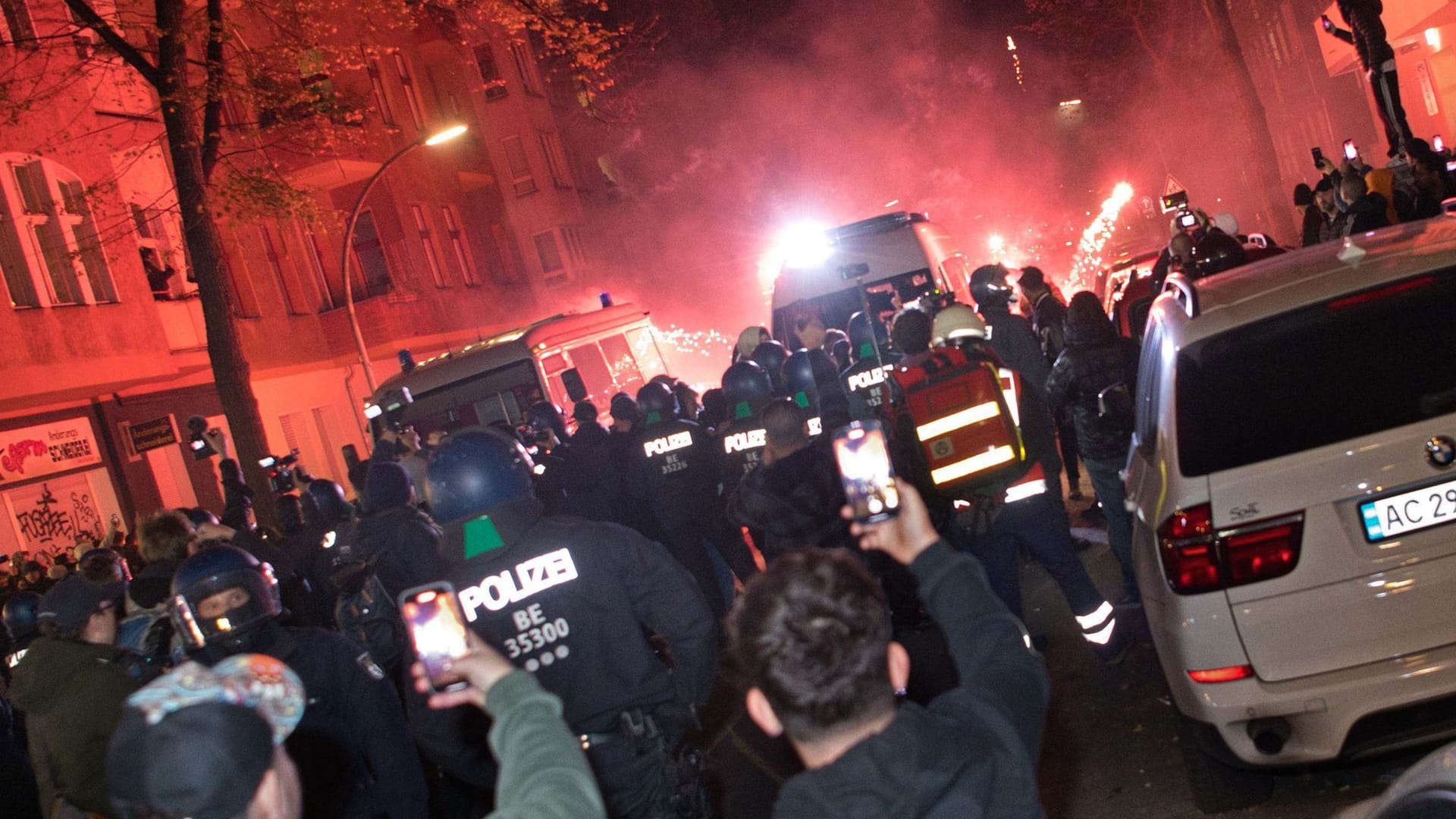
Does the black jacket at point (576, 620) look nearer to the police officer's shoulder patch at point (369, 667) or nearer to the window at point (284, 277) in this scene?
the police officer's shoulder patch at point (369, 667)

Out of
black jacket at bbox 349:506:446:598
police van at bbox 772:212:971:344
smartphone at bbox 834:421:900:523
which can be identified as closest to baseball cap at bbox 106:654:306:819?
smartphone at bbox 834:421:900:523

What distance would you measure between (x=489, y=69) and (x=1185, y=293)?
3486 centimetres

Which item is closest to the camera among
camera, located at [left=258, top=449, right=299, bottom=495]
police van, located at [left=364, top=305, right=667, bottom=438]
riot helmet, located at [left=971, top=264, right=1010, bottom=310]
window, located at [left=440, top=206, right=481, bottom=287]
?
riot helmet, located at [left=971, top=264, right=1010, bottom=310]

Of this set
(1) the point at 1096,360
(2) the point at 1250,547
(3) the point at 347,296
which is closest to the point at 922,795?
(2) the point at 1250,547

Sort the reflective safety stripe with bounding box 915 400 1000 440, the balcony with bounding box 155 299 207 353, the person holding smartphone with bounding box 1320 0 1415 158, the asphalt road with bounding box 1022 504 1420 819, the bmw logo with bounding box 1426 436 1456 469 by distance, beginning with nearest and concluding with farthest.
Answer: the bmw logo with bounding box 1426 436 1456 469 → the asphalt road with bounding box 1022 504 1420 819 → the reflective safety stripe with bounding box 915 400 1000 440 → the person holding smartphone with bounding box 1320 0 1415 158 → the balcony with bounding box 155 299 207 353

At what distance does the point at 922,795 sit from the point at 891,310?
1221cm

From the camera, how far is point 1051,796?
514 centimetres

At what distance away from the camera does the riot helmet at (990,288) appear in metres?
8.77

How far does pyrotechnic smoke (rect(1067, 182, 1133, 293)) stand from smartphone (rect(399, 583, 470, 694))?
122ft

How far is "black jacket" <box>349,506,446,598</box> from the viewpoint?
19.9 ft

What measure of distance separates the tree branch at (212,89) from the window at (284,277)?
9085mm

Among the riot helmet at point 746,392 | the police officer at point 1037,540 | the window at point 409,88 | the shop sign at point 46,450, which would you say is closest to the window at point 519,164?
the window at point 409,88

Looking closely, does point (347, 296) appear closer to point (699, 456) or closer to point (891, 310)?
point (891, 310)

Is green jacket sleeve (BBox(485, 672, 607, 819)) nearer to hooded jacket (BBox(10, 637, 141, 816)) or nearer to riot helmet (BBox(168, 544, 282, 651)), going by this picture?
riot helmet (BBox(168, 544, 282, 651))
